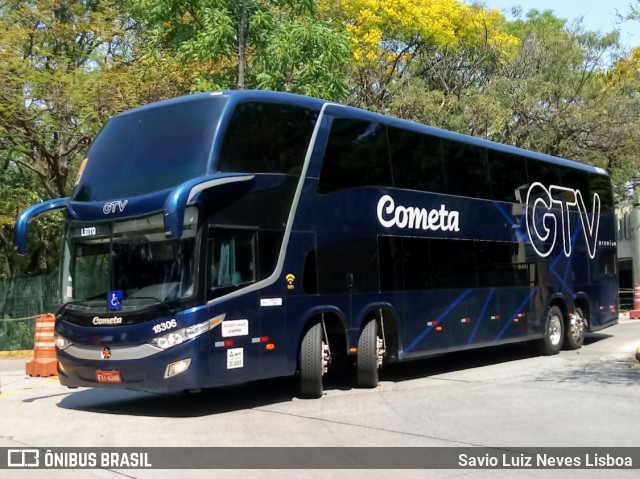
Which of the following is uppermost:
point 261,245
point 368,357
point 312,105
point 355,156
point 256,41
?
point 256,41

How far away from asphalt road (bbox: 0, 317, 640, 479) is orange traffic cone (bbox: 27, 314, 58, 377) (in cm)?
35

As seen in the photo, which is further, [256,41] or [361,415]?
[256,41]

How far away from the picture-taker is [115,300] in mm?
10438

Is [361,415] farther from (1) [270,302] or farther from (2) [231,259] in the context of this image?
(2) [231,259]

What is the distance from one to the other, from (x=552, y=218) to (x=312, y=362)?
8.53 metres

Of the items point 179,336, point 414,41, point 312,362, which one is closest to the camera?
point 179,336

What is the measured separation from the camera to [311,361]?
11617 millimetres

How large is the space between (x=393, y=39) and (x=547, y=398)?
25182mm

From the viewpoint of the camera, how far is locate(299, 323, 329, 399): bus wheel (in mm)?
11625

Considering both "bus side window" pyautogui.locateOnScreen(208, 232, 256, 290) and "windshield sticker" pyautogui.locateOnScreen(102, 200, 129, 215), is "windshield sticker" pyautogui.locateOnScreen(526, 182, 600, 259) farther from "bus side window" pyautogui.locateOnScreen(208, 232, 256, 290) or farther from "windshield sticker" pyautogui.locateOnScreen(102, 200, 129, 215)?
"windshield sticker" pyautogui.locateOnScreen(102, 200, 129, 215)

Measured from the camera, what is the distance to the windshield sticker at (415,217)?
13094 millimetres

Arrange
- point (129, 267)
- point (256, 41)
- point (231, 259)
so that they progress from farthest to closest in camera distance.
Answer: point (256, 41) → point (231, 259) → point (129, 267)

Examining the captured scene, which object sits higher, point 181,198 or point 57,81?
point 57,81

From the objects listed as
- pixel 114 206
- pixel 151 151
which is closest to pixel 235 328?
pixel 114 206
